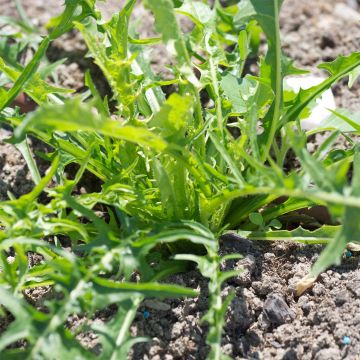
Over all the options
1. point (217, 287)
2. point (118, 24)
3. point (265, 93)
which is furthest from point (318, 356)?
point (118, 24)

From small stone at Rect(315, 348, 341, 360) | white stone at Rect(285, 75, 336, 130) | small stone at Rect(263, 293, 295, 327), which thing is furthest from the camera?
white stone at Rect(285, 75, 336, 130)

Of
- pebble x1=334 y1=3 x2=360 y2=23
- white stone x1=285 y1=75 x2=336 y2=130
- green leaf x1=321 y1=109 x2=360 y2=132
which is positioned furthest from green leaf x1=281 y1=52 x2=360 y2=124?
pebble x1=334 y1=3 x2=360 y2=23

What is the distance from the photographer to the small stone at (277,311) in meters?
1.52

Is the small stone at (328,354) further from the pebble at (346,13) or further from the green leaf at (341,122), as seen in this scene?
the pebble at (346,13)

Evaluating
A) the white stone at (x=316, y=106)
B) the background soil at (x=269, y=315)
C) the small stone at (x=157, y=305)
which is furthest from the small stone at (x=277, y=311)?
the white stone at (x=316, y=106)

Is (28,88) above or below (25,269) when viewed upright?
above

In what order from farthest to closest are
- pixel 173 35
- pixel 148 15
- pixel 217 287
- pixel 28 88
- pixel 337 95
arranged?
pixel 148 15 < pixel 337 95 < pixel 28 88 < pixel 173 35 < pixel 217 287

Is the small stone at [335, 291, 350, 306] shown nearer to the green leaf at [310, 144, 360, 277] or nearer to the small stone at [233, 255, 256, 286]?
the small stone at [233, 255, 256, 286]

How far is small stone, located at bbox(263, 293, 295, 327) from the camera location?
4.97ft

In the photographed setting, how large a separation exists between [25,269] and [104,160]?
40cm

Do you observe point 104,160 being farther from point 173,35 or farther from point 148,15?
point 148,15

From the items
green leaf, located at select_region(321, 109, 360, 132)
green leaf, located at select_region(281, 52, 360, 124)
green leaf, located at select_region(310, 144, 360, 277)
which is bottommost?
green leaf, located at select_region(321, 109, 360, 132)

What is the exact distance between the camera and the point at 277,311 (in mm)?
1518

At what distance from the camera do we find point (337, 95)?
7.30 ft
